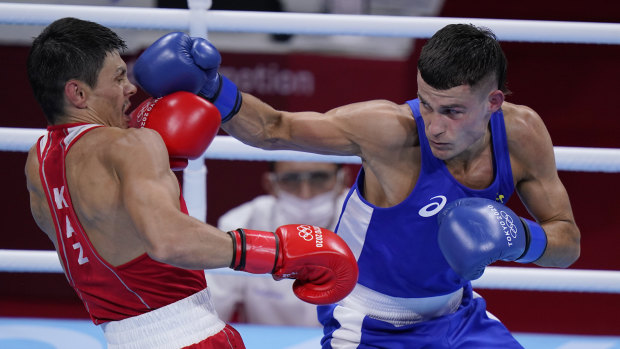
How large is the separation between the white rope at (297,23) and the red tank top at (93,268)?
90 centimetres

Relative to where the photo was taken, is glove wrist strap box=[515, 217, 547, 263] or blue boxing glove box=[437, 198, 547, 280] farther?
glove wrist strap box=[515, 217, 547, 263]

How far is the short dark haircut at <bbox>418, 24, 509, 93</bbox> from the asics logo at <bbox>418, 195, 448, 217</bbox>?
34 centimetres

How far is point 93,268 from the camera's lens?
1919 millimetres

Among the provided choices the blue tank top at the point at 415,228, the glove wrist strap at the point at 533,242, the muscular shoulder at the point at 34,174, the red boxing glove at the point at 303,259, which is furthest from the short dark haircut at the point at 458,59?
the muscular shoulder at the point at 34,174

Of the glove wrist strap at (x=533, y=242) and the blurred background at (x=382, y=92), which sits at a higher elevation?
the glove wrist strap at (x=533, y=242)

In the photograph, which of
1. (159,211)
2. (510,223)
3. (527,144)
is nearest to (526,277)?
(527,144)

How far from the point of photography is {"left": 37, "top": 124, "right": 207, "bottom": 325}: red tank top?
1.88 metres

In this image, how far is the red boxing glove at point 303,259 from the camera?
186 centimetres

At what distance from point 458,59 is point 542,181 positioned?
0.53 m

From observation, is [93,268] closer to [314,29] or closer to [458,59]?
[458,59]

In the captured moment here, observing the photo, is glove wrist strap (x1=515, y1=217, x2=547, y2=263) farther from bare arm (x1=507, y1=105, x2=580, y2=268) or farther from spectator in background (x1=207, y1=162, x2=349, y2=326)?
spectator in background (x1=207, y1=162, x2=349, y2=326)

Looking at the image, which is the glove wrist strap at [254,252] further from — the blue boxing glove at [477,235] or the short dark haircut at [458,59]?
the short dark haircut at [458,59]

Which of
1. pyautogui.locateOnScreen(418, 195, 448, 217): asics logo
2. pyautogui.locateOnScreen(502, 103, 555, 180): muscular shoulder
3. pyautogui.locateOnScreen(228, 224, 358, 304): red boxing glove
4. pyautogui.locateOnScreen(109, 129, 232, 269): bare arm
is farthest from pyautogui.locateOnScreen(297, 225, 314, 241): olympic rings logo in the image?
pyautogui.locateOnScreen(502, 103, 555, 180): muscular shoulder

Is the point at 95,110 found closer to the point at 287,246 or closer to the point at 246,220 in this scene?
the point at 287,246
